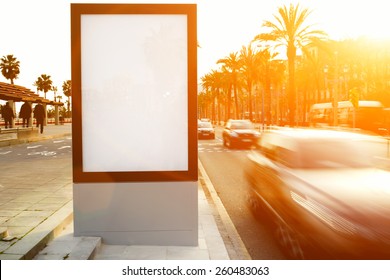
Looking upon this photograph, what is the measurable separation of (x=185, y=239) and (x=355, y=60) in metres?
59.8

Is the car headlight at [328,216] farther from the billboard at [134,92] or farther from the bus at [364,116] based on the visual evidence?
the bus at [364,116]

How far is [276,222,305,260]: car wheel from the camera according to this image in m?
5.60

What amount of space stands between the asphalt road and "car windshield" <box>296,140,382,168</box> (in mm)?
1272

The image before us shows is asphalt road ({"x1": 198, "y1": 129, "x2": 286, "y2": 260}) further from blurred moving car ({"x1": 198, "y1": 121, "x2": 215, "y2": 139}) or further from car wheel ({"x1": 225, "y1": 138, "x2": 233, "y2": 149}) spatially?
blurred moving car ({"x1": 198, "y1": 121, "x2": 215, "y2": 139})

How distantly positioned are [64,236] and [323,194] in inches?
140

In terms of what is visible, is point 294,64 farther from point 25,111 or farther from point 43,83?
point 43,83

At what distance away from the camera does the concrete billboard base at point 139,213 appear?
20.3 ft

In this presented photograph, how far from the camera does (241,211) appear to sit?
Answer: 29.5ft

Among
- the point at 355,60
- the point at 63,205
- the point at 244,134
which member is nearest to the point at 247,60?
the point at 355,60

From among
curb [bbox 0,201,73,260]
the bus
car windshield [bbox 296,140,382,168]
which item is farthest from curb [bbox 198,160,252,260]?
the bus

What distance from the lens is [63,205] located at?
8250mm

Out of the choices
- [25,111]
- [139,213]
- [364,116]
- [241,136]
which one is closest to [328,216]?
[139,213]

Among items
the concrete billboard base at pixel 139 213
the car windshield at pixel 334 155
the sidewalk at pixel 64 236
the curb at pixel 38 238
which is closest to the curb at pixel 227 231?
the sidewalk at pixel 64 236
